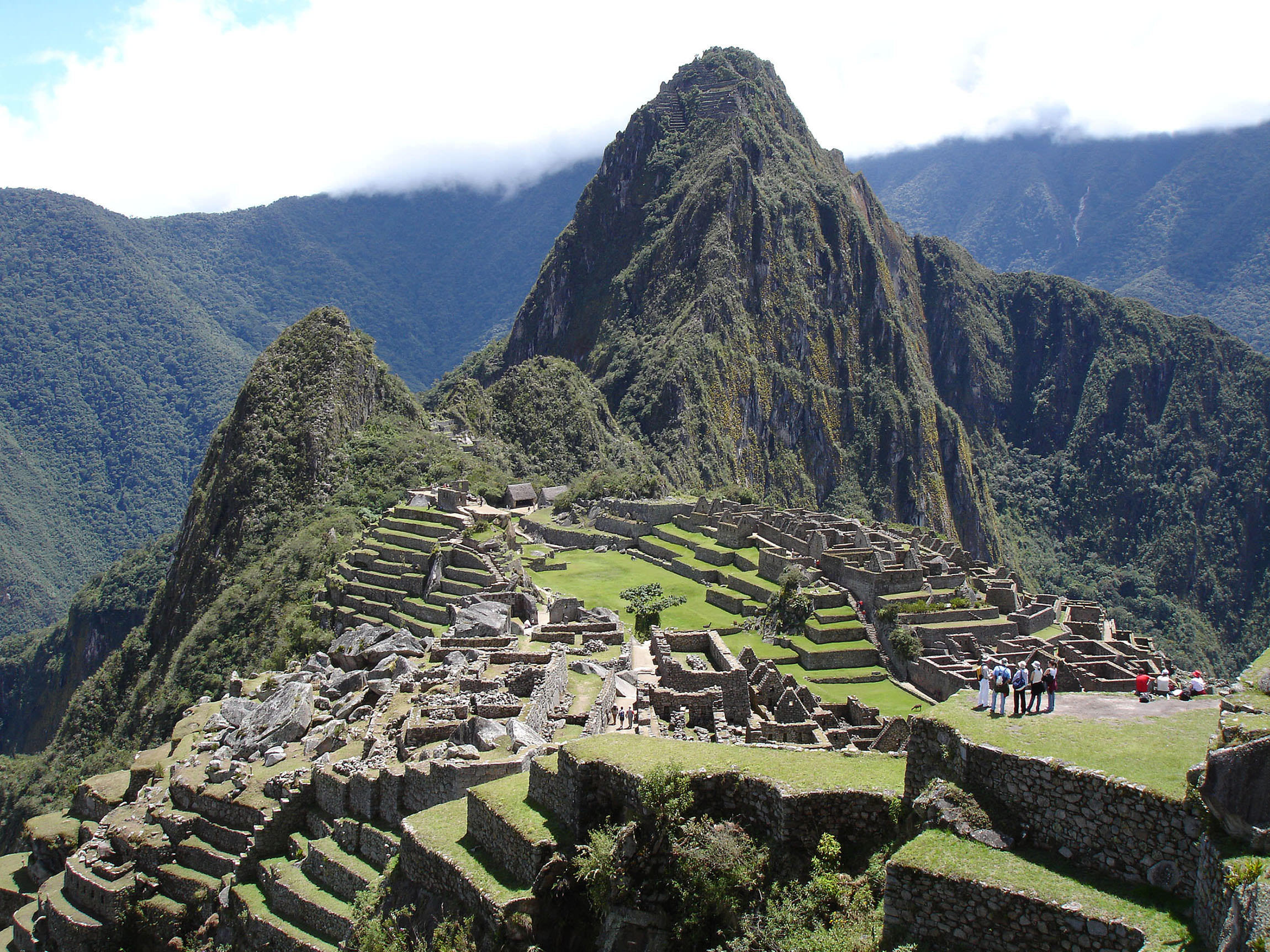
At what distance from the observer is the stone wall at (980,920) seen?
8.27 meters

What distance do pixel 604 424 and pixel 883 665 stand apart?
9685 cm

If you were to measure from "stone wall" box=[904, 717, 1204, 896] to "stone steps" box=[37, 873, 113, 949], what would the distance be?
19.1m

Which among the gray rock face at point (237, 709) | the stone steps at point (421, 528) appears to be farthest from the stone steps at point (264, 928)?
the stone steps at point (421, 528)

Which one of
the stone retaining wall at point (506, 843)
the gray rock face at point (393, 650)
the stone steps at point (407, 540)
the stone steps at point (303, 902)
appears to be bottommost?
the stone steps at point (407, 540)

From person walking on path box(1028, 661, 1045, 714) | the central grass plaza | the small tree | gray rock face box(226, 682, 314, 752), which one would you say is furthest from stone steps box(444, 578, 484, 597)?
person walking on path box(1028, 661, 1045, 714)

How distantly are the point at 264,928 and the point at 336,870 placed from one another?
5.73 feet

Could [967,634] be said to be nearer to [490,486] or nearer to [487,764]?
[487,764]

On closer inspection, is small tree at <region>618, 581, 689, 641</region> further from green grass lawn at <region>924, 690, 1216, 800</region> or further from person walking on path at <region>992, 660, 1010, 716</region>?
green grass lawn at <region>924, 690, 1216, 800</region>

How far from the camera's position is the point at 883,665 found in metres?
46.3

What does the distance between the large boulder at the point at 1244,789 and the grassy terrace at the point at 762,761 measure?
3.41m

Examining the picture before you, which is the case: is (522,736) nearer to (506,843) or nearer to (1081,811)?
(506,843)

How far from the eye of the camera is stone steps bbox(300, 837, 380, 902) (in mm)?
16844

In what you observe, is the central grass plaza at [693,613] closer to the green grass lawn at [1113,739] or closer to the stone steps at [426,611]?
the stone steps at [426,611]

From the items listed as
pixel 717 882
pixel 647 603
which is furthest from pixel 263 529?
pixel 717 882
